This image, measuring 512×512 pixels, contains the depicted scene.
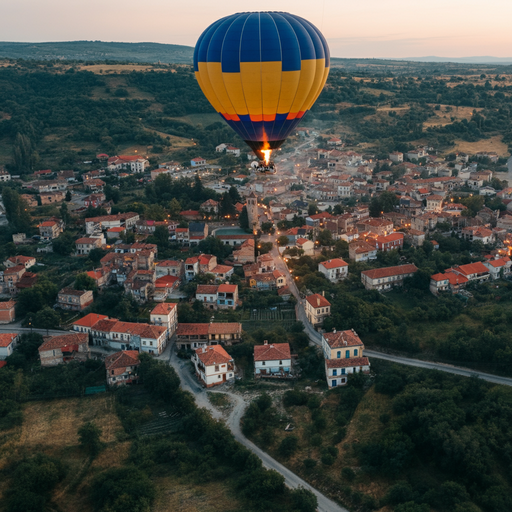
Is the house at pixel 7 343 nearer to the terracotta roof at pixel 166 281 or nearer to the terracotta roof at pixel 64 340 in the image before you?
the terracotta roof at pixel 64 340

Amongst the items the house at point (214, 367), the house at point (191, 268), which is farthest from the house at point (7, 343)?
the house at point (191, 268)

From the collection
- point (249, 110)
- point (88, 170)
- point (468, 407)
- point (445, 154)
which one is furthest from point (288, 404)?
point (445, 154)

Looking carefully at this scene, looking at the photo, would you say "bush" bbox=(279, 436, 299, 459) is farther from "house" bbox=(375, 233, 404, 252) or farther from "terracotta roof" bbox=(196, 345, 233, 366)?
"house" bbox=(375, 233, 404, 252)

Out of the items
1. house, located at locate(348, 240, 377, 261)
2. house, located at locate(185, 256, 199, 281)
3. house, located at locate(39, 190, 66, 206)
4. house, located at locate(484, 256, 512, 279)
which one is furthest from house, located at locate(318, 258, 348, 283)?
house, located at locate(39, 190, 66, 206)

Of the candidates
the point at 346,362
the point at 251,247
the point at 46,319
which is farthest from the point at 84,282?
the point at 346,362

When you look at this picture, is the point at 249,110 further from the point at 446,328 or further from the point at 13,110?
the point at 13,110

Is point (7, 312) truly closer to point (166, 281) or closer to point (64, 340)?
point (64, 340)
